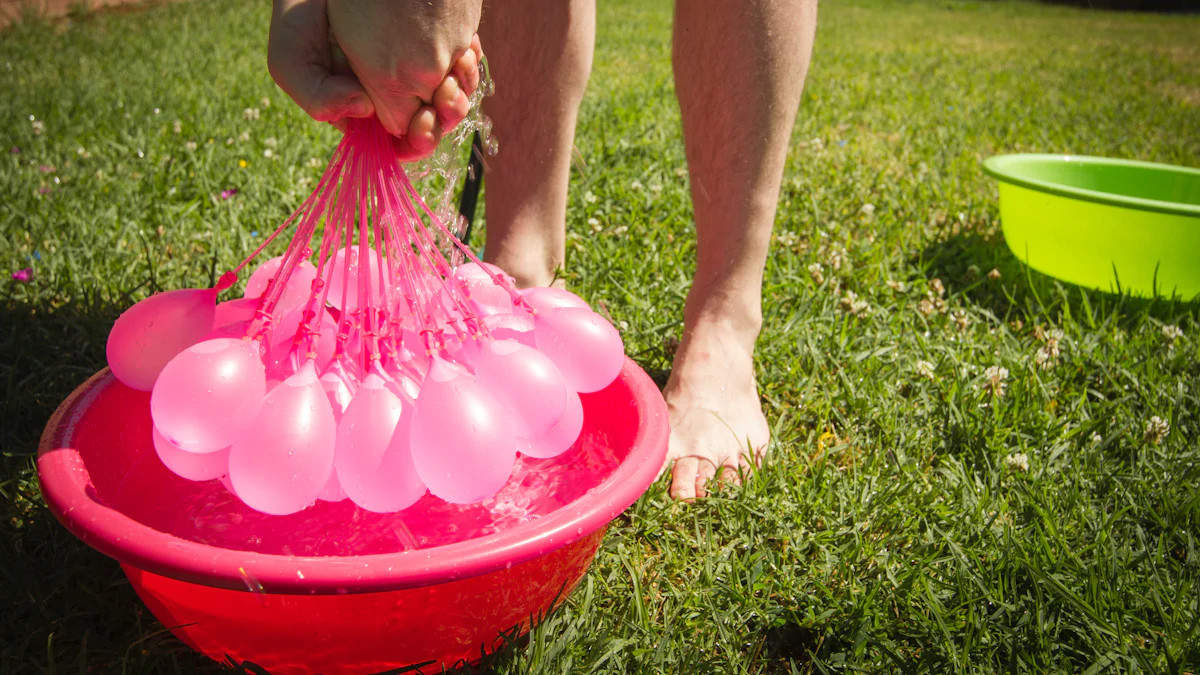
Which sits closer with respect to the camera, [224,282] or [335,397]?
[335,397]

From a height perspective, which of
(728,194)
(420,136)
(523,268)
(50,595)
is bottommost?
(50,595)

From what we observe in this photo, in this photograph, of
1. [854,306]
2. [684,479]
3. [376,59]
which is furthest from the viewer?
[854,306]

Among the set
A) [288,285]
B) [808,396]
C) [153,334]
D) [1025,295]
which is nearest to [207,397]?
[153,334]

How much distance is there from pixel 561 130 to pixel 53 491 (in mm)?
1078

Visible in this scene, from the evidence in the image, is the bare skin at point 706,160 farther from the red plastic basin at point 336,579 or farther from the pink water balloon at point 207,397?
the pink water balloon at point 207,397

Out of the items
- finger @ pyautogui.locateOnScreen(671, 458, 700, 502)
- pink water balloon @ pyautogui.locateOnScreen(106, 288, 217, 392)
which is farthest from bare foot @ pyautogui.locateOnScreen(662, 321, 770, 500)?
pink water balloon @ pyautogui.locateOnScreen(106, 288, 217, 392)

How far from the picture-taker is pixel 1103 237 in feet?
6.68

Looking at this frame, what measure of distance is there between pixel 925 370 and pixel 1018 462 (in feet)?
0.97

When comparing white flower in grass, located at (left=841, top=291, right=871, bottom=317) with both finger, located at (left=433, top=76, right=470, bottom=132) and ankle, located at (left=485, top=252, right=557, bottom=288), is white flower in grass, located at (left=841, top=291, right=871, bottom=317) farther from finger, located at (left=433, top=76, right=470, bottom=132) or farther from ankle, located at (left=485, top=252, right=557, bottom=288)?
finger, located at (left=433, top=76, right=470, bottom=132)

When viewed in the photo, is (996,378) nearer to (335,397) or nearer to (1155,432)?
(1155,432)

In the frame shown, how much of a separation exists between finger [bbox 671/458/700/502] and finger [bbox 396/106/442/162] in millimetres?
644

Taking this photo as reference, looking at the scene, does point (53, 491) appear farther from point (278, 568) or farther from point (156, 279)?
point (156, 279)

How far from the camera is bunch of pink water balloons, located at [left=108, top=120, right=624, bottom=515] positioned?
875 mm

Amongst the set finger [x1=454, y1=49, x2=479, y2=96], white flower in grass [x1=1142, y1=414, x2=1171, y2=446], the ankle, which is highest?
finger [x1=454, y1=49, x2=479, y2=96]
